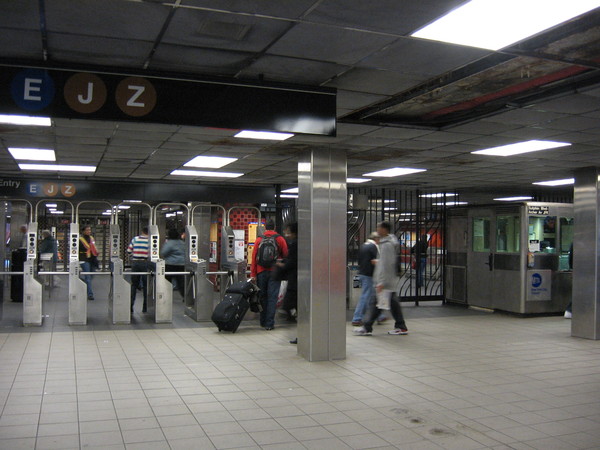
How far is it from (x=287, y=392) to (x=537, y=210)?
25.7 ft

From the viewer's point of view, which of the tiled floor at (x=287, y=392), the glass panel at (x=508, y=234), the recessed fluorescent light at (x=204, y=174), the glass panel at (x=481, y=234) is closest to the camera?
the tiled floor at (x=287, y=392)

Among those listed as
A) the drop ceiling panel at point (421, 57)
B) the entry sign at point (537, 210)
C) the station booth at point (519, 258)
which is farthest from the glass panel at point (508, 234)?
the drop ceiling panel at point (421, 57)

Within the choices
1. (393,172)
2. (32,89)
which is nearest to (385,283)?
(393,172)

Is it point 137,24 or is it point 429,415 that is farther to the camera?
point 429,415

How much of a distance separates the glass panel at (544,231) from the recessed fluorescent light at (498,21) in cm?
843

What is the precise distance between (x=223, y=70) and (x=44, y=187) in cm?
794

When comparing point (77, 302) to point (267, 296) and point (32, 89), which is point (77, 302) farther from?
point (32, 89)

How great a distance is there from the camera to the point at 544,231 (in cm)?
1155

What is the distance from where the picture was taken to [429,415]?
5.01 m

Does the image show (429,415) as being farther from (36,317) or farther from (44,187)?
(44,187)

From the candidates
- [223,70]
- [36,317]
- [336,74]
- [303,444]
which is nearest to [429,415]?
[303,444]

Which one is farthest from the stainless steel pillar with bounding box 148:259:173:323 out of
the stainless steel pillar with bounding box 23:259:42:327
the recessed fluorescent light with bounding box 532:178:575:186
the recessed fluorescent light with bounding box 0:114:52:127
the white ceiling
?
the recessed fluorescent light with bounding box 532:178:575:186

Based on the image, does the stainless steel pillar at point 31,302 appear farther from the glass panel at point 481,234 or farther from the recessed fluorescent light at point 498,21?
the glass panel at point 481,234

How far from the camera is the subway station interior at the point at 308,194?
146 inches
